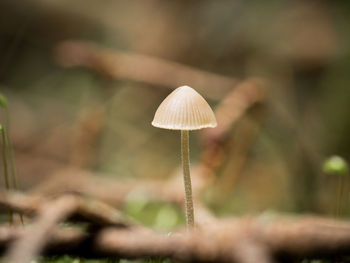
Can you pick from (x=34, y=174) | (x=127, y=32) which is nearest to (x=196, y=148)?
(x=34, y=174)

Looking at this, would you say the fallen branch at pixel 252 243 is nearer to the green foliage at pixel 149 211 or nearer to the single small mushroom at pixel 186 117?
the single small mushroom at pixel 186 117

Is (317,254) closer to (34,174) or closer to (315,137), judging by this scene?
(34,174)

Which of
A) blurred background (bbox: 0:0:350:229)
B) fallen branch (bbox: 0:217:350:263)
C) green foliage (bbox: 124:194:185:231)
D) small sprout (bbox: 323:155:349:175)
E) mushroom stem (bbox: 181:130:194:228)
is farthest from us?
blurred background (bbox: 0:0:350:229)

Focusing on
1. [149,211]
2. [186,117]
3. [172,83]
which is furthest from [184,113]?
[172,83]

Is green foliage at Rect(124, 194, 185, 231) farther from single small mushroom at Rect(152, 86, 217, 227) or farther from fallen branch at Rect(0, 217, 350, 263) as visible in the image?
fallen branch at Rect(0, 217, 350, 263)

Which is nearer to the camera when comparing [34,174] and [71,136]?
[34,174]

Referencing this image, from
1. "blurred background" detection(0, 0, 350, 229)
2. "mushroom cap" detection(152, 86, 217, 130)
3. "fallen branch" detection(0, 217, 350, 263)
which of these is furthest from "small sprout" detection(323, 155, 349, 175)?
"blurred background" detection(0, 0, 350, 229)
